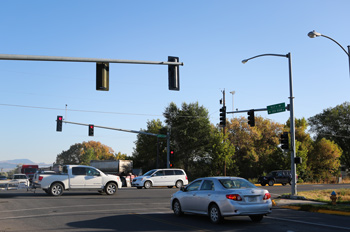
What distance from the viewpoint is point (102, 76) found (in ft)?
46.2

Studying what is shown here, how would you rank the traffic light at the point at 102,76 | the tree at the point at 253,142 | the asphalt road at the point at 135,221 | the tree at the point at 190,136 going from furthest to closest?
the tree at the point at 190,136 < the tree at the point at 253,142 < the traffic light at the point at 102,76 < the asphalt road at the point at 135,221

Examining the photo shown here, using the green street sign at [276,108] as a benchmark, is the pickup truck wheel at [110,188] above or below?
below

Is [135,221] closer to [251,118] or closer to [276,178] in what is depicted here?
[251,118]

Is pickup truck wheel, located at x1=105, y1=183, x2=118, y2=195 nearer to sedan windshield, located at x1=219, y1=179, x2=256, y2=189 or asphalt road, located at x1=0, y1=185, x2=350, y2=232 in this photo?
asphalt road, located at x1=0, y1=185, x2=350, y2=232

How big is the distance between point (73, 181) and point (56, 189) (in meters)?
1.12

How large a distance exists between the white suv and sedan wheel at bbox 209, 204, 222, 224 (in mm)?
21441

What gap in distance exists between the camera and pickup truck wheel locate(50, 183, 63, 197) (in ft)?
73.2

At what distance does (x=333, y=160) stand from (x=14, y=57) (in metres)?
53.6

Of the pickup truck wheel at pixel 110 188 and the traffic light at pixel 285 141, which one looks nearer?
the traffic light at pixel 285 141

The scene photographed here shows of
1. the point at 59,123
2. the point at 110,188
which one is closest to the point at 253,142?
A: the point at 59,123

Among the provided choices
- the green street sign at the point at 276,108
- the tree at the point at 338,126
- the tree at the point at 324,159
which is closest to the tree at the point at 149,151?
the tree at the point at 324,159

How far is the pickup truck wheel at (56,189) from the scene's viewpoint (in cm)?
2231

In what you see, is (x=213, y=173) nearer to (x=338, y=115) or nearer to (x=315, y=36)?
(x=315, y=36)

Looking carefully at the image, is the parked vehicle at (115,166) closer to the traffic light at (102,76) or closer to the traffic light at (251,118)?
the traffic light at (251,118)
